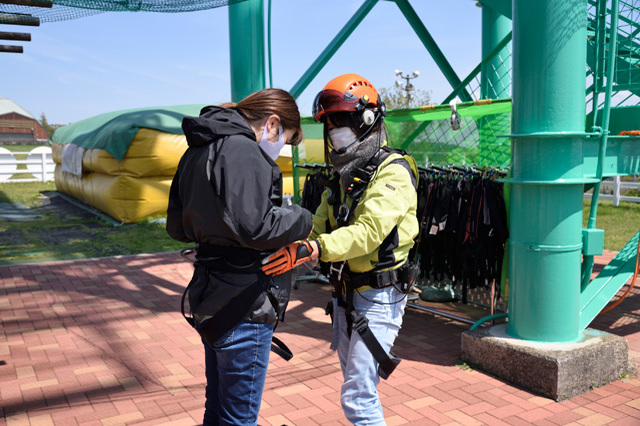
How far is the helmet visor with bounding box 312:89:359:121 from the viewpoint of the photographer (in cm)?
289

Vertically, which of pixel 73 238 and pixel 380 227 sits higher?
pixel 380 227

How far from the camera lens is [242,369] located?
2.32m

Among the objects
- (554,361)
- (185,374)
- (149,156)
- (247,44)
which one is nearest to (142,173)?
(149,156)

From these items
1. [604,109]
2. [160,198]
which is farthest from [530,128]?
[160,198]

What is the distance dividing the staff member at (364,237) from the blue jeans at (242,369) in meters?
0.43

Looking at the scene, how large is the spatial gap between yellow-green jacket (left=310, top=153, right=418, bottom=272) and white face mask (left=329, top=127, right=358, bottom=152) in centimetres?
22

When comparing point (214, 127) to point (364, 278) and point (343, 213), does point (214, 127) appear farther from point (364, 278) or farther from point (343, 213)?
point (364, 278)

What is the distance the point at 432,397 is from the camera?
13.6 ft

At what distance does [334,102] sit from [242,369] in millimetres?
1375

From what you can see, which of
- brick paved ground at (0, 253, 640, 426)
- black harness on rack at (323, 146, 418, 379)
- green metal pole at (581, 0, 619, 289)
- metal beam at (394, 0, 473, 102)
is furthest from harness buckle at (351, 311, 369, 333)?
metal beam at (394, 0, 473, 102)

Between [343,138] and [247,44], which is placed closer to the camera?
[343,138]

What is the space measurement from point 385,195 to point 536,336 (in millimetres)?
2211

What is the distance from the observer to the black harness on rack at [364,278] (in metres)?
2.74

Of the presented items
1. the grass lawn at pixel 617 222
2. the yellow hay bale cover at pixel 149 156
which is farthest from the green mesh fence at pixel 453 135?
the yellow hay bale cover at pixel 149 156
